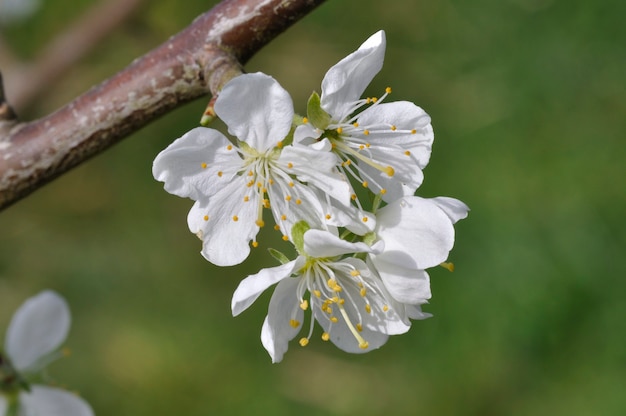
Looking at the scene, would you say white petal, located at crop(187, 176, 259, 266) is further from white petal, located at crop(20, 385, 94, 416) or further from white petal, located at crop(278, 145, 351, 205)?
white petal, located at crop(20, 385, 94, 416)

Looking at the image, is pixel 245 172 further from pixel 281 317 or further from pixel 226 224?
pixel 281 317

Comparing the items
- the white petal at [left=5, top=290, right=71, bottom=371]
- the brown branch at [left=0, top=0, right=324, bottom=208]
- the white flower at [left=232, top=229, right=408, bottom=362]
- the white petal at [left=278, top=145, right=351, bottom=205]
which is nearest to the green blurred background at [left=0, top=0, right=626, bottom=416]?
the white petal at [left=5, top=290, right=71, bottom=371]

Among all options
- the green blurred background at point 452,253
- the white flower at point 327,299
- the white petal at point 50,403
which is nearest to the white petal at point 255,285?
the white flower at point 327,299

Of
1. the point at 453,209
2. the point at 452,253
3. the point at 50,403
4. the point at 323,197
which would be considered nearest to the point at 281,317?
the point at 323,197

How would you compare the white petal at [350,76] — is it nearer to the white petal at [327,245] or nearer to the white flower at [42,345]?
the white petal at [327,245]

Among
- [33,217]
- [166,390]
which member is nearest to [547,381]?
[166,390]

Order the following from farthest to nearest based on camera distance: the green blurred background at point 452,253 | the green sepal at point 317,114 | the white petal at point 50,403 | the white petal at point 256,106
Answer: the green blurred background at point 452,253
the white petal at point 50,403
the green sepal at point 317,114
the white petal at point 256,106

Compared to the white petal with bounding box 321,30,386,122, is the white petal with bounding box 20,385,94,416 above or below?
below
